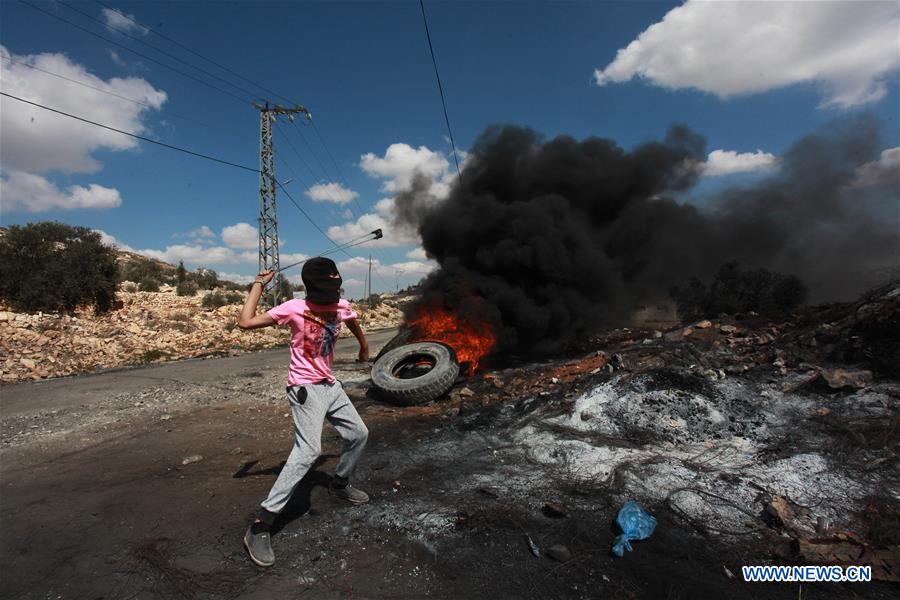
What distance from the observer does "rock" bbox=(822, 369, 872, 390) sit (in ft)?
18.2

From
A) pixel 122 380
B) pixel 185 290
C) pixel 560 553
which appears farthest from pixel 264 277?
pixel 185 290

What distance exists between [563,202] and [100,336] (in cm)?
1738

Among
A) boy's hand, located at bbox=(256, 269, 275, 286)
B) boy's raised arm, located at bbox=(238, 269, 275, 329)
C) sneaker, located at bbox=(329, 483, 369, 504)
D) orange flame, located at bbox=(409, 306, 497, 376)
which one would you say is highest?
boy's hand, located at bbox=(256, 269, 275, 286)

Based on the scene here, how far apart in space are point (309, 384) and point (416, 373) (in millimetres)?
5432

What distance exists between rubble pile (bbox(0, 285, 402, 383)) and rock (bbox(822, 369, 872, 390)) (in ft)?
53.8

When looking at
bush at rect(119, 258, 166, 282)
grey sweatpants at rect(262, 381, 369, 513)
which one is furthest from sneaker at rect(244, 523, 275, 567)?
bush at rect(119, 258, 166, 282)

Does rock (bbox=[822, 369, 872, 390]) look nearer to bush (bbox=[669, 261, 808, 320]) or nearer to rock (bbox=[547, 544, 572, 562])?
rock (bbox=[547, 544, 572, 562])

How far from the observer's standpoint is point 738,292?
734 inches

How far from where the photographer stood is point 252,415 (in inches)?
268

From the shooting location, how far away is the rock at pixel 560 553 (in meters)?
2.88

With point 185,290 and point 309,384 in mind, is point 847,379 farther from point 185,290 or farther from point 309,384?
point 185,290

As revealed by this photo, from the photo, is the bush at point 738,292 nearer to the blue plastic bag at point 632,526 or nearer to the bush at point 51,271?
the blue plastic bag at point 632,526

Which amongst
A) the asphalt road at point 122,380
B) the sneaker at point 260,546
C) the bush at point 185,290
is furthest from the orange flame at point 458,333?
the bush at point 185,290

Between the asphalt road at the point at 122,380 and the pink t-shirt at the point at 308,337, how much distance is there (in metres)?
6.71
